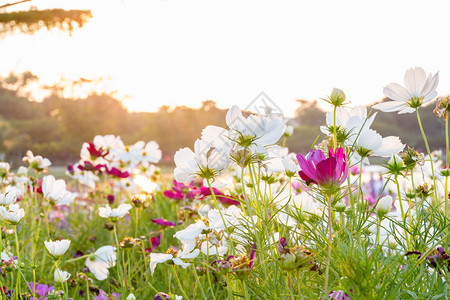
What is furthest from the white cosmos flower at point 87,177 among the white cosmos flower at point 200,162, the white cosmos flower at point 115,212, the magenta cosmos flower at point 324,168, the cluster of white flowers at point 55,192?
the magenta cosmos flower at point 324,168

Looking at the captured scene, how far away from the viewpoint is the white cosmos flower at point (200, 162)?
2.57 feet

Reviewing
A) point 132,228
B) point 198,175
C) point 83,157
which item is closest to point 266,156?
point 198,175

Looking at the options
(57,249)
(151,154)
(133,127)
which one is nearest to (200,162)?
(57,249)

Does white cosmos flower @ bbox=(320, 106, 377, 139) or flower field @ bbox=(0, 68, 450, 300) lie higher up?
white cosmos flower @ bbox=(320, 106, 377, 139)

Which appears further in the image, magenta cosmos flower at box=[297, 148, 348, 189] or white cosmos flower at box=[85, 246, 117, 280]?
white cosmos flower at box=[85, 246, 117, 280]

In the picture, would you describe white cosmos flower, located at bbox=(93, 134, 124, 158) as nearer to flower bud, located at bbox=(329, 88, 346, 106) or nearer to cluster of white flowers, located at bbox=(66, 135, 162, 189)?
cluster of white flowers, located at bbox=(66, 135, 162, 189)

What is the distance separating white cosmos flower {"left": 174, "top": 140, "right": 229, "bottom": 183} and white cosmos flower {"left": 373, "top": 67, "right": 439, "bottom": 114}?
0.42 meters

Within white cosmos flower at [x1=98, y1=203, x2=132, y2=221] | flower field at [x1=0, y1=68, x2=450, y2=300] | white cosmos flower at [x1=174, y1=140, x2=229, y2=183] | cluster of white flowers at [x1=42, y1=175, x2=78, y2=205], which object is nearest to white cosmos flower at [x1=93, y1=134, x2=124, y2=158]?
cluster of white flowers at [x1=42, y1=175, x2=78, y2=205]

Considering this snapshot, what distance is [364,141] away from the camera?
84 centimetres

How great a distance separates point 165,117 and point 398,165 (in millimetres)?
19351

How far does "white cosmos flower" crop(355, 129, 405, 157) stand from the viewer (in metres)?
0.83

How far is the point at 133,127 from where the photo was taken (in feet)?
72.8

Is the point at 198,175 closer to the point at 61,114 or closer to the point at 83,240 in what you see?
the point at 83,240

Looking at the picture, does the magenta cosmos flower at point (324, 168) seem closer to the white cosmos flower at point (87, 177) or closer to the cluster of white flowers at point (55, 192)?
the cluster of white flowers at point (55, 192)
